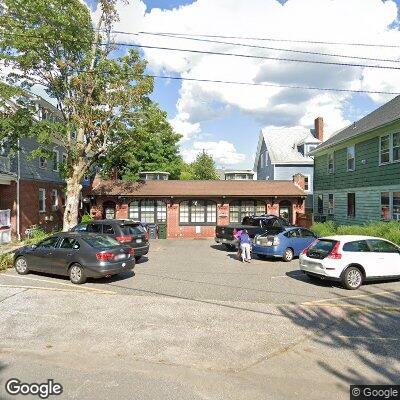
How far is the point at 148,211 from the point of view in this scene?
27.6 meters

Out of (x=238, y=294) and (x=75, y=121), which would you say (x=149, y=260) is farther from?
(x=75, y=121)

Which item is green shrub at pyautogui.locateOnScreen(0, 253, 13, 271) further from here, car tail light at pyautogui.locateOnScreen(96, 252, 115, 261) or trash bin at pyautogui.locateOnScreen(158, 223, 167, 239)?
trash bin at pyautogui.locateOnScreen(158, 223, 167, 239)

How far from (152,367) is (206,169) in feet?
169

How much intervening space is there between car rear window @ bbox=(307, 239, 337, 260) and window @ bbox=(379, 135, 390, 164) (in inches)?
386

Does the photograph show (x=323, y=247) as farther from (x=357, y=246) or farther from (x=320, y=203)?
(x=320, y=203)

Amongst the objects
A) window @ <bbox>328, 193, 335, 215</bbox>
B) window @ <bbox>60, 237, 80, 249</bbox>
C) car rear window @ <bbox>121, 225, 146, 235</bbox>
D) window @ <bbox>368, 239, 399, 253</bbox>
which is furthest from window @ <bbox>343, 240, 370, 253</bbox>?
window @ <bbox>328, 193, 335, 215</bbox>

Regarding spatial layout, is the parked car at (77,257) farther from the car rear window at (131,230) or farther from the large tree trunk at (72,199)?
the large tree trunk at (72,199)

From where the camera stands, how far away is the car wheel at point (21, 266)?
1290 centimetres

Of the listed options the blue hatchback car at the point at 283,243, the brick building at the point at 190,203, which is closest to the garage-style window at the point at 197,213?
the brick building at the point at 190,203

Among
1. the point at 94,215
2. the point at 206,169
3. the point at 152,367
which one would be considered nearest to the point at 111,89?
the point at 94,215

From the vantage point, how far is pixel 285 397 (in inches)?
195

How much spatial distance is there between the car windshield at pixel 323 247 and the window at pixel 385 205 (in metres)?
9.24

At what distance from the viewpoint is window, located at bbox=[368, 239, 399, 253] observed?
11539 mm

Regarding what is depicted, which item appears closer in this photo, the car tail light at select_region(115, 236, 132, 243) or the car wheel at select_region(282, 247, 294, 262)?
the car tail light at select_region(115, 236, 132, 243)
